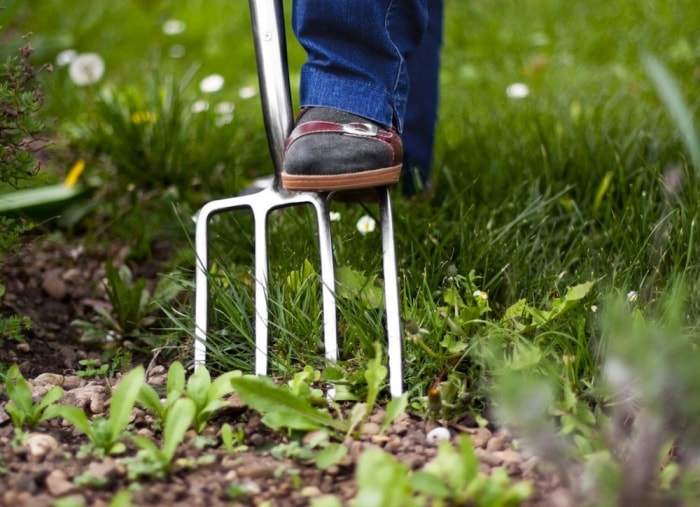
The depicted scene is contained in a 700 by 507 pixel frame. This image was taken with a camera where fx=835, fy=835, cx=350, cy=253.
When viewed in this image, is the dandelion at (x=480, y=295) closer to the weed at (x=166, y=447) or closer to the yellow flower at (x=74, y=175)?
the weed at (x=166, y=447)

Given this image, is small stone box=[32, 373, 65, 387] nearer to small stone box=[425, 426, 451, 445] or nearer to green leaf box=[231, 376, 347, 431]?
green leaf box=[231, 376, 347, 431]

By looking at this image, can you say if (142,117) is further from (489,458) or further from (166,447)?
(489,458)

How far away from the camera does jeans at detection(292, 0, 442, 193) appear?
64.9 inches

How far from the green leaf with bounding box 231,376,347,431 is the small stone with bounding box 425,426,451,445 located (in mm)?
141

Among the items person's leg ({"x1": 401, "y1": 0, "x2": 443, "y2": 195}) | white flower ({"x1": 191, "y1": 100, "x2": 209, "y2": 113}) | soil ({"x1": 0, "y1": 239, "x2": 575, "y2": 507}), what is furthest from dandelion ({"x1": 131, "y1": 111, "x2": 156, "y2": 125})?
soil ({"x1": 0, "y1": 239, "x2": 575, "y2": 507})

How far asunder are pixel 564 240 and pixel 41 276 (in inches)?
50.7

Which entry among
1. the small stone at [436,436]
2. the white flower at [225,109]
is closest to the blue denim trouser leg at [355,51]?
the small stone at [436,436]

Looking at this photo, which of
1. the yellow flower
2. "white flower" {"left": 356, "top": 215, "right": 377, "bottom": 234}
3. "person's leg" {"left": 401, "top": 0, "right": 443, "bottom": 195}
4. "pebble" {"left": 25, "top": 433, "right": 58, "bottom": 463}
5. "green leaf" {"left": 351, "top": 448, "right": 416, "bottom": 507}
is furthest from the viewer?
the yellow flower

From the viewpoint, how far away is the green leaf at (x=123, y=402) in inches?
50.8

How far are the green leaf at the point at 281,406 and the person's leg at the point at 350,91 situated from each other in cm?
45

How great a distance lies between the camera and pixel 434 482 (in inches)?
42.3

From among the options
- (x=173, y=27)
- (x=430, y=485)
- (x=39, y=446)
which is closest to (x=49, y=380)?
(x=39, y=446)

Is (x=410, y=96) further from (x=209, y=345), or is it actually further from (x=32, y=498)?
(x=32, y=498)

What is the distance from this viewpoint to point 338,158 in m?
1.61
